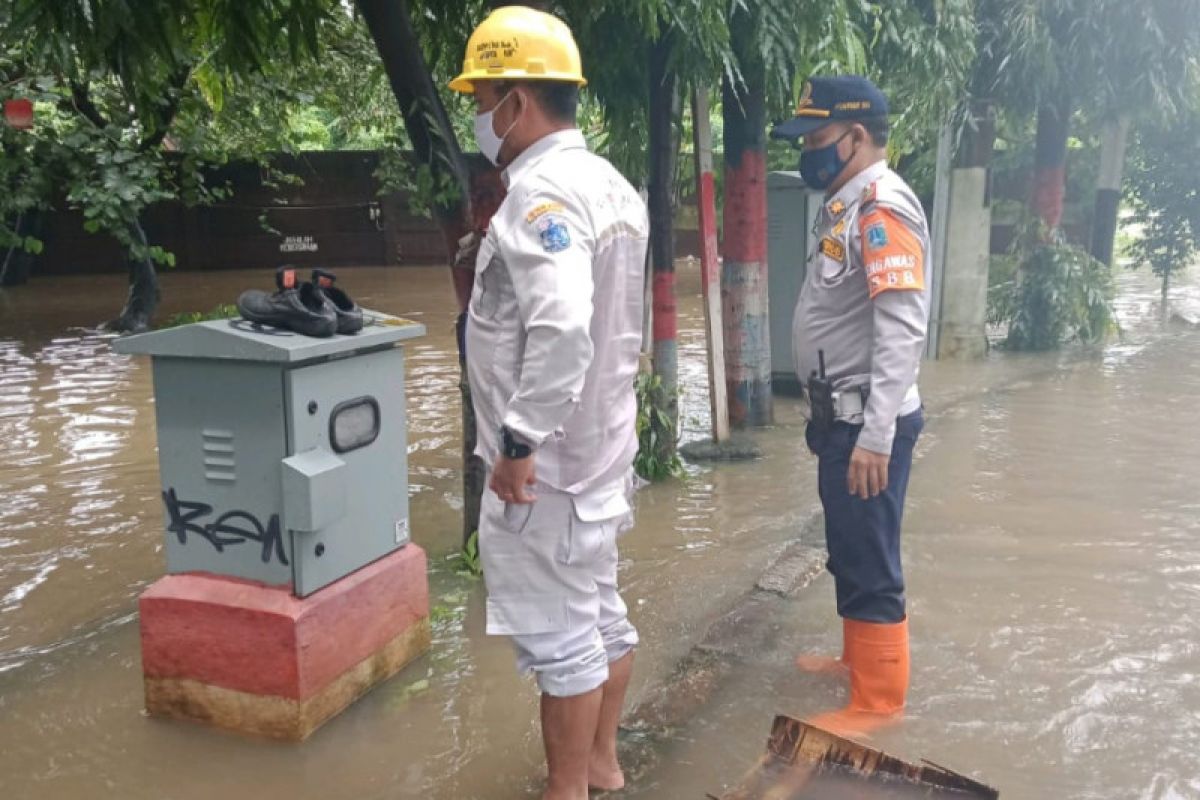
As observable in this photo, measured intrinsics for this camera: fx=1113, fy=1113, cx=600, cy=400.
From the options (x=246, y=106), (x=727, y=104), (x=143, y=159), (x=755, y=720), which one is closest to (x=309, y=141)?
(x=246, y=106)

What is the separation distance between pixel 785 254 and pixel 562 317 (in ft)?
20.6

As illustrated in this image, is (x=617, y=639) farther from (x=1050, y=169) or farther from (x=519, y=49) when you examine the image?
(x=1050, y=169)

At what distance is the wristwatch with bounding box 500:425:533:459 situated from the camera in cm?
240

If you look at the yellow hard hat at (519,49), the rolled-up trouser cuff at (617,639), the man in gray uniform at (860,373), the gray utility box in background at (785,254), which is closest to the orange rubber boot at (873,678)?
the man in gray uniform at (860,373)

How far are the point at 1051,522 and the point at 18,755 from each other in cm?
444

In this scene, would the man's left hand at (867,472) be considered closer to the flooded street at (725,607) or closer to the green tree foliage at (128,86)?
the flooded street at (725,607)

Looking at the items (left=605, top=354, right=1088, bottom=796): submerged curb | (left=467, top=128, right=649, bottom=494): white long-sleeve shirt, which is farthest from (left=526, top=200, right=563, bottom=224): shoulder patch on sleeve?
(left=605, top=354, right=1088, bottom=796): submerged curb

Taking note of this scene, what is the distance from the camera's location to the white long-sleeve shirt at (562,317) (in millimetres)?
2357

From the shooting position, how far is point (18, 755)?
324cm

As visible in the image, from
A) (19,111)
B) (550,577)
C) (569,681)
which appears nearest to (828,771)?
(569,681)

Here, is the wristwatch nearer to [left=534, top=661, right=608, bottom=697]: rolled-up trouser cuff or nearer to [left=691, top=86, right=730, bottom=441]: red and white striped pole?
[left=534, top=661, right=608, bottom=697]: rolled-up trouser cuff

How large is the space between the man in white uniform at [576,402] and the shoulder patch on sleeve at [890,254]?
2.32ft

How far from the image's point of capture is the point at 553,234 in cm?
239

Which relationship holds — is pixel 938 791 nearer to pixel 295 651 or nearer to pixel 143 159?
pixel 295 651
